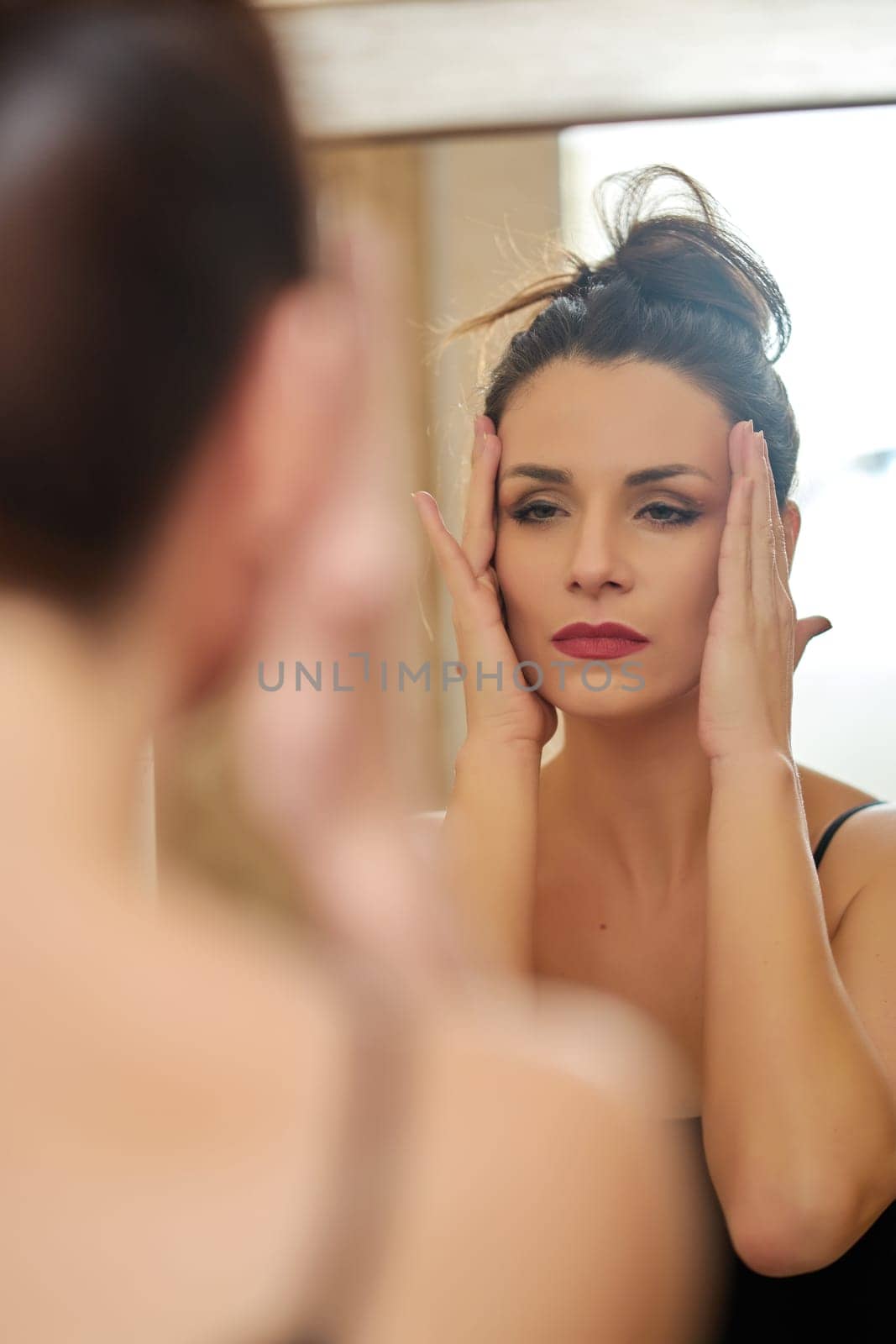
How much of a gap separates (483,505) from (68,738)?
0.75m

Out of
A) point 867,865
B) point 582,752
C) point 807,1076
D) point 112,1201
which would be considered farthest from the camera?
point 582,752

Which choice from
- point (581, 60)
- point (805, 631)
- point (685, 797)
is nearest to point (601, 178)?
point (581, 60)

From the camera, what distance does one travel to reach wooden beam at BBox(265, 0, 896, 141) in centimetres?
103

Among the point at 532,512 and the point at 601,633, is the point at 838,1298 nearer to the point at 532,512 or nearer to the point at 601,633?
the point at 601,633

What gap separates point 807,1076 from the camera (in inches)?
27.6

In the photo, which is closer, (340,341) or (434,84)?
(340,341)

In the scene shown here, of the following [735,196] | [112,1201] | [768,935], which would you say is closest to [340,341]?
[112,1201]

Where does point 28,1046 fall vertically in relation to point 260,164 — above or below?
below

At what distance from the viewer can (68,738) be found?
0.71 ft

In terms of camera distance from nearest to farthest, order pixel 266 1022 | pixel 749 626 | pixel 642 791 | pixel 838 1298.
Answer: pixel 266 1022
pixel 838 1298
pixel 749 626
pixel 642 791

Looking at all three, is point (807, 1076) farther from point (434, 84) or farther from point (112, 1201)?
point (434, 84)

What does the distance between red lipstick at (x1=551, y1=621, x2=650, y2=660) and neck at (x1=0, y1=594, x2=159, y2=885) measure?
0.70 metres

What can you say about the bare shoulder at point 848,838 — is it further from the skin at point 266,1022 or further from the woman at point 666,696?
the skin at point 266,1022

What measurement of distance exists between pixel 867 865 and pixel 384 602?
0.70 meters
